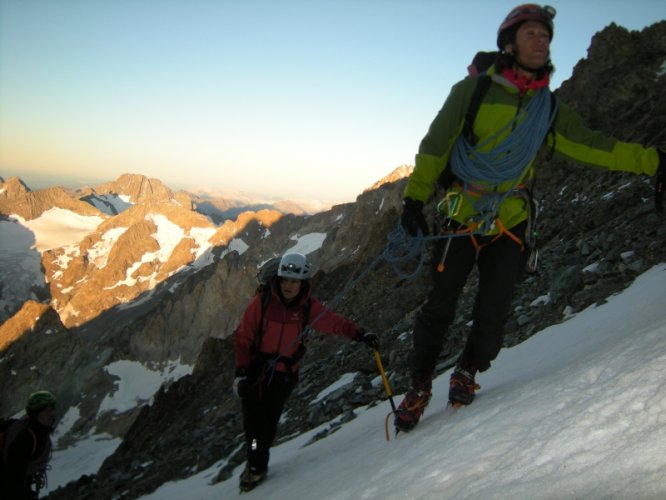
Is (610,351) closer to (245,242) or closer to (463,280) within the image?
(463,280)

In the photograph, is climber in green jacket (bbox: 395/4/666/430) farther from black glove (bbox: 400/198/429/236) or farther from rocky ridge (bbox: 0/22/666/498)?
rocky ridge (bbox: 0/22/666/498)

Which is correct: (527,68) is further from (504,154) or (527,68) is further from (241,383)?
(241,383)

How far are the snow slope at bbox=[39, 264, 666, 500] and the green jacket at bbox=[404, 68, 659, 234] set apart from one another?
124 centimetres

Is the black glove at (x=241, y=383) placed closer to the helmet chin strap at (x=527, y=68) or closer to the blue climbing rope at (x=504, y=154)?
the blue climbing rope at (x=504, y=154)

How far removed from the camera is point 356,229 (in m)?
85.1

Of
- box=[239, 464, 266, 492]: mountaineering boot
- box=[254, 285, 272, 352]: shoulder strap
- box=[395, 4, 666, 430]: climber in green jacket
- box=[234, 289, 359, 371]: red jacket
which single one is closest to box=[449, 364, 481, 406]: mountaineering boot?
box=[395, 4, 666, 430]: climber in green jacket

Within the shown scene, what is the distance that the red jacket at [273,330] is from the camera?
5.66 meters

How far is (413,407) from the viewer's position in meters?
4.19

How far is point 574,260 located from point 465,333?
2811 millimetres

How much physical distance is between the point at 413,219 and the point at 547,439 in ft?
6.46

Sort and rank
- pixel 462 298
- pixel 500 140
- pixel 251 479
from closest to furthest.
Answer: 1. pixel 500 140
2. pixel 251 479
3. pixel 462 298

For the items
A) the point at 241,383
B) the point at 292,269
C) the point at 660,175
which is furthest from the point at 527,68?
the point at 241,383

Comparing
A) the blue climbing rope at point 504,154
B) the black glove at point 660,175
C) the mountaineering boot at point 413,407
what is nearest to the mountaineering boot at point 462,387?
the mountaineering boot at point 413,407

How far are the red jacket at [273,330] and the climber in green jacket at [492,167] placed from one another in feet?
5.98
